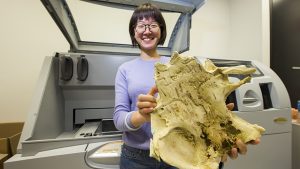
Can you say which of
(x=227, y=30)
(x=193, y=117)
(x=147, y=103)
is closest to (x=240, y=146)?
(x=193, y=117)

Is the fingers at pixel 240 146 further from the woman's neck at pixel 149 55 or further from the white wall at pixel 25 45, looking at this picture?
the white wall at pixel 25 45

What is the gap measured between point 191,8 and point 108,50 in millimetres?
670

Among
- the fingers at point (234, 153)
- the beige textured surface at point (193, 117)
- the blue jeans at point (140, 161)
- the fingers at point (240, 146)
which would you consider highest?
the beige textured surface at point (193, 117)

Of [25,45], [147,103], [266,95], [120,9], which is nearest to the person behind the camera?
[147,103]

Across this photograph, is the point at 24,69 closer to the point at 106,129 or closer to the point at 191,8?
the point at 106,129

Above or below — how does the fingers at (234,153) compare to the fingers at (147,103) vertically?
below

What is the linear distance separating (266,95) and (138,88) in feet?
3.28

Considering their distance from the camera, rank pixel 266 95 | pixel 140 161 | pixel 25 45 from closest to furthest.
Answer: pixel 140 161 < pixel 266 95 < pixel 25 45

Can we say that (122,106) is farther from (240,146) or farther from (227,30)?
(227,30)

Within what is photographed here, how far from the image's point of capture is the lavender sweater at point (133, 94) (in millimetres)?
679

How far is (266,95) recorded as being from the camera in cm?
129

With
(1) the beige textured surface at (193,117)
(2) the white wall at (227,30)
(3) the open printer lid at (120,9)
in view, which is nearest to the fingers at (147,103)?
(1) the beige textured surface at (193,117)

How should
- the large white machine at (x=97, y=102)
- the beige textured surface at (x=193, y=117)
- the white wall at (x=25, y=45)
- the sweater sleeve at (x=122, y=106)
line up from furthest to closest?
the white wall at (x=25, y=45) < the large white machine at (x=97, y=102) < the sweater sleeve at (x=122, y=106) < the beige textured surface at (x=193, y=117)

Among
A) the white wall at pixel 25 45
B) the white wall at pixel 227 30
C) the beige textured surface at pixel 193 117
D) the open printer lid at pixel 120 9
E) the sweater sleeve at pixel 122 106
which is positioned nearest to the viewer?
the beige textured surface at pixel 193 117
